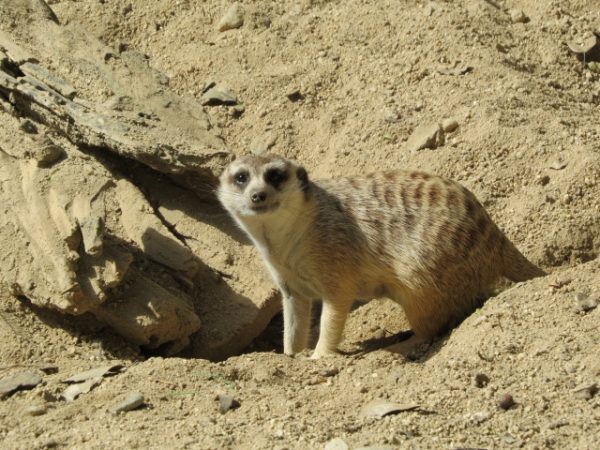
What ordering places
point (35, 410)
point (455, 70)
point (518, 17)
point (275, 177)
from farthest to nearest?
point (518, 17) → point (455, 70) → point (275, 177) → point (35, 410)

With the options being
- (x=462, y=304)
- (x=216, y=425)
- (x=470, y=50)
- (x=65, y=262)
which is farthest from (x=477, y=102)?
(x=216, y=425)

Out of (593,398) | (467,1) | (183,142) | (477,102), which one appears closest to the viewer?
(593,398)

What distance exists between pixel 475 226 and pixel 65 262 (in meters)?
1.77

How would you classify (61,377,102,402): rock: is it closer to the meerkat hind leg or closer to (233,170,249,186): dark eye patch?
(233,170,249,186): dark eye patch

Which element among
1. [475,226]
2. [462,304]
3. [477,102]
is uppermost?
[477,102]

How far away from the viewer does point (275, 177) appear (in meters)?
3.78

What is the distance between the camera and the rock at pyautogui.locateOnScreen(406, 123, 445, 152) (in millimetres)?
4762

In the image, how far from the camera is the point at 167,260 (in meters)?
4.32

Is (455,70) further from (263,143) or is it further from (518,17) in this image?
(263,143)

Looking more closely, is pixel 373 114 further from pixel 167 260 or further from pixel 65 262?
pixel 65 262

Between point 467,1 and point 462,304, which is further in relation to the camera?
point 467,1

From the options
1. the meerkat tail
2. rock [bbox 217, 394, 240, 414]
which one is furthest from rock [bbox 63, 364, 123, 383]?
the meerkat tail

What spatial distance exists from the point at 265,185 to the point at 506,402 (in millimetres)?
1428

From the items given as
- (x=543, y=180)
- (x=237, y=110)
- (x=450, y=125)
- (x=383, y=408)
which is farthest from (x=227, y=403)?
(x=237, y=110)
